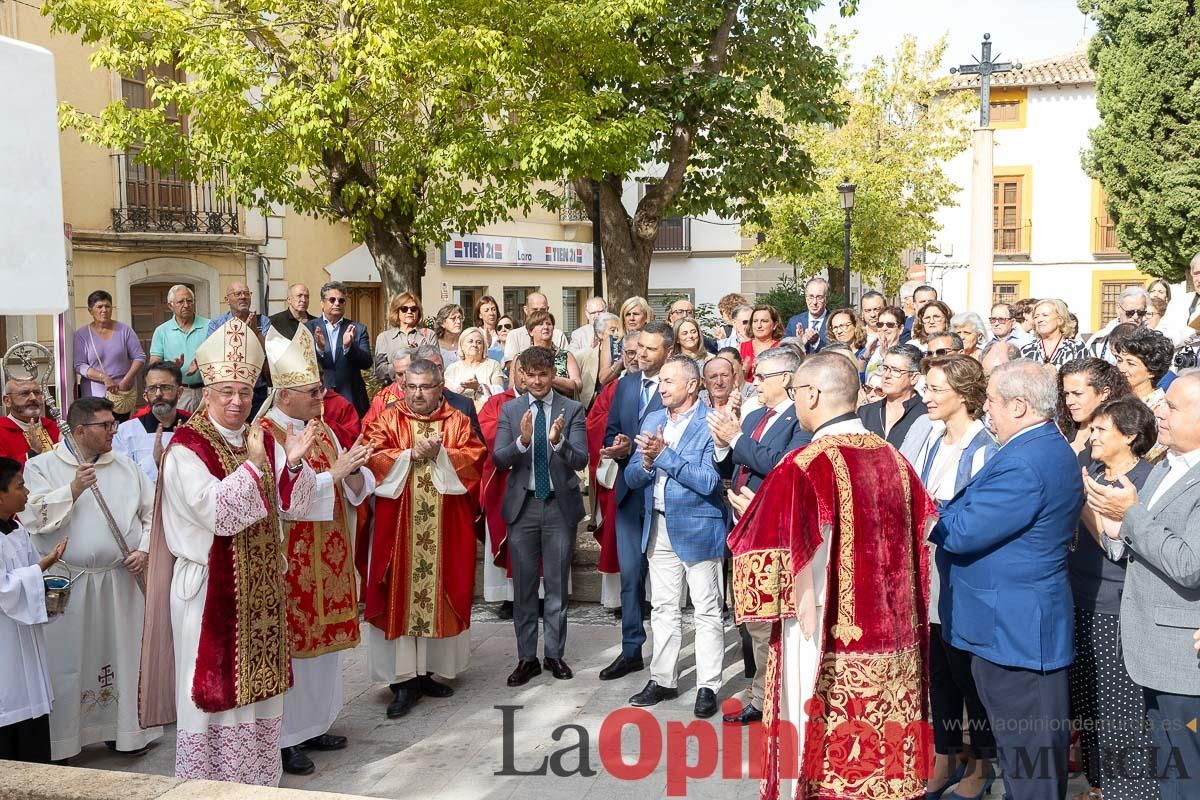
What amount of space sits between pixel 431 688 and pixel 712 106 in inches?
435

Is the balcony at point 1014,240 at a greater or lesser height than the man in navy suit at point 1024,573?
greater

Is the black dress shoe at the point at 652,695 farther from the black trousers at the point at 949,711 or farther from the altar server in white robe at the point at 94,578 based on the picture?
the altar server in white robe at the point at 94,578

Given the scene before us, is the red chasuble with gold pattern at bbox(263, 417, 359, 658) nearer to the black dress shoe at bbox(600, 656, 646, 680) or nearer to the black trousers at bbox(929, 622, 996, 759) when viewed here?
the black dress shoe at bbox(600, 656, 646, 680)

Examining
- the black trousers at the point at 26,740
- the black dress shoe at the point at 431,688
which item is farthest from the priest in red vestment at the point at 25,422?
the black dress shoe at the point at 431,688

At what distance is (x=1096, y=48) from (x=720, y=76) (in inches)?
428

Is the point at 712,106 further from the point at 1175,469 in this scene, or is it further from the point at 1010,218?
the point at 1010,218

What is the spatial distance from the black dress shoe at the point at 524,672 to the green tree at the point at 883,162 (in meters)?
21.4

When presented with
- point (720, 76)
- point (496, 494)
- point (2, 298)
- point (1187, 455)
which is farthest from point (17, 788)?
point (720, 76)

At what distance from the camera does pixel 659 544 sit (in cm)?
621

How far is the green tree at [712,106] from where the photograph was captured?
48.9 ft

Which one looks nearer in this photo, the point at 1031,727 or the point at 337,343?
the point at 1031,727

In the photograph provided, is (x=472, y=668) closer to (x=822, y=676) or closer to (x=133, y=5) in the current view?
(x=822, y=676)

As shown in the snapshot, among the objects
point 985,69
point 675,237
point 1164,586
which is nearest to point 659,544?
point 1164,586

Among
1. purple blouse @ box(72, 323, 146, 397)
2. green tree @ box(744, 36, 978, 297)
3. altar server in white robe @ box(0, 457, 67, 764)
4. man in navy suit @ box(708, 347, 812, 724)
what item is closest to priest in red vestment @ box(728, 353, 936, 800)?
man in navy suit @ box(708, 347, 812, 724)
